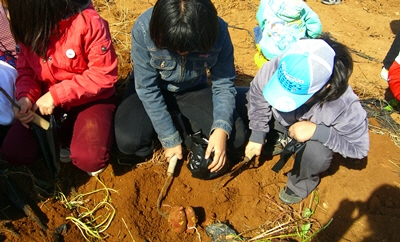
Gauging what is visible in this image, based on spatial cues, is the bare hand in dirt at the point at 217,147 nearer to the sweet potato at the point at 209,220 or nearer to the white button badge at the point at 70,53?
the sweet potato at the point at 209,220

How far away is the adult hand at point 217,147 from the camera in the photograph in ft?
6.33

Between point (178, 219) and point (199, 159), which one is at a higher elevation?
point (199, 159)

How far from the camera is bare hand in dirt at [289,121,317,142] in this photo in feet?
6.38

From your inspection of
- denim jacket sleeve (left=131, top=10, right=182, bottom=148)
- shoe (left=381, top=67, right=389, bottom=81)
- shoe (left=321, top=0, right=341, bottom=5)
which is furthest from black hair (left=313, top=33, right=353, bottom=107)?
shoe (left=321, top=0, right=341, bottom=5)

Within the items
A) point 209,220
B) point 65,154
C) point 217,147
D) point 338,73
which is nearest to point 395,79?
point 338,73

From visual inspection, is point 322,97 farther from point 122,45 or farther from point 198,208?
point 122,45

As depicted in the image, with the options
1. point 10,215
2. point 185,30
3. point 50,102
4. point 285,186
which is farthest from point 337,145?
point 10,215

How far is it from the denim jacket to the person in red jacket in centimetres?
19

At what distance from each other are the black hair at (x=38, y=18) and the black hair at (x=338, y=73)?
4.34 feet

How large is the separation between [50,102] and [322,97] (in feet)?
4.79

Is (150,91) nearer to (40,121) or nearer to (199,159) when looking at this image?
(199,159)

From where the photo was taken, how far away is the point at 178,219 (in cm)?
192

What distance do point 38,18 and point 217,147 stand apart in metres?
1.13

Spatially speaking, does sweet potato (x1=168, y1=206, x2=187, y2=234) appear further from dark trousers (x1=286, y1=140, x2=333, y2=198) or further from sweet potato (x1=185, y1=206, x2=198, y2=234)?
dark trousers (x1=286, y1=140, x2=333, y2=198)
